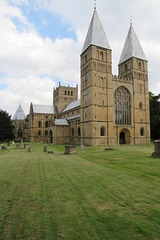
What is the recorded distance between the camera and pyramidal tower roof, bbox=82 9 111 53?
35438 millimetres

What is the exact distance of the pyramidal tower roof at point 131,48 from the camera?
40.1 metres

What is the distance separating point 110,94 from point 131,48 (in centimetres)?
1497

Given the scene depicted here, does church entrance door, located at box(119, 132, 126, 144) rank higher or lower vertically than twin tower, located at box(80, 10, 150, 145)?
lower

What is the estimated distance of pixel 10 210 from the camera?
186 inches

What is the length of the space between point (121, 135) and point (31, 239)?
36964mm

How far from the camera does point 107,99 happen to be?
3509 centimetres

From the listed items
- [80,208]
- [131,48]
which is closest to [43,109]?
[131,48]

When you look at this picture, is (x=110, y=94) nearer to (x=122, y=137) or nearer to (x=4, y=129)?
(x=122, y=137)

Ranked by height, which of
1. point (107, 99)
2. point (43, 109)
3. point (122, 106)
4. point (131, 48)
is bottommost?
point (122, 106)

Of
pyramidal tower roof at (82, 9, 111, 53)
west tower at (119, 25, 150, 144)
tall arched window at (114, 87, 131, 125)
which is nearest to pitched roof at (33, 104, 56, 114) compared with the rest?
pyramidal tower roof at (82, 9, 111, 53)

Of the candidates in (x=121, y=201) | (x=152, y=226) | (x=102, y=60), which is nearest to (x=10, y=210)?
(x=121, y=201)

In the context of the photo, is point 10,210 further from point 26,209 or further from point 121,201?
point 121,201

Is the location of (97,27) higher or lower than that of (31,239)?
higher

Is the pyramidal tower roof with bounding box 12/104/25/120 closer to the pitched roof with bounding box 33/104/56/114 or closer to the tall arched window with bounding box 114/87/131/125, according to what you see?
the pitched roof with bounding box 33/104/56/114
